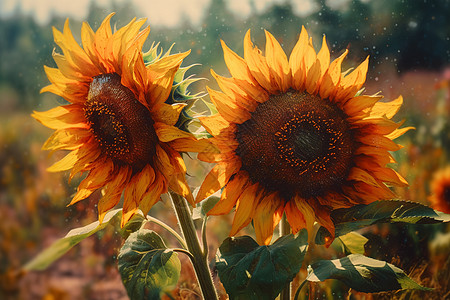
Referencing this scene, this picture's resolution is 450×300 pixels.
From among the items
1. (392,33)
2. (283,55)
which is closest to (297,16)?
(392,33)

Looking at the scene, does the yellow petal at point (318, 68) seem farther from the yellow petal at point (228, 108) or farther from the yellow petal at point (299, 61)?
the yellow petal at point (228, 108)

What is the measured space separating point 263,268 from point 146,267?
21cm

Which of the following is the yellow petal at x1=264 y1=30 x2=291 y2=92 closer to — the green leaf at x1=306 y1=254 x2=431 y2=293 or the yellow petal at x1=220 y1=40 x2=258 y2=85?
the yellow petal at x1=220 y1=40 x2=258 y2=85

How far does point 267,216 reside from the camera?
81cm

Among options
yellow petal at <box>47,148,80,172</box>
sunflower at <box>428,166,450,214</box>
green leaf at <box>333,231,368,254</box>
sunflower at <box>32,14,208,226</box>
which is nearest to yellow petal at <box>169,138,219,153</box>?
sunflower at <box>32,14,208,226</box>

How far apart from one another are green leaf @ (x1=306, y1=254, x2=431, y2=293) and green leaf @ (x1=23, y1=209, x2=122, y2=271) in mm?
378

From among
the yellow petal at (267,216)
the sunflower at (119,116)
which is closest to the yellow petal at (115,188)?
the sunflower at (119,116)

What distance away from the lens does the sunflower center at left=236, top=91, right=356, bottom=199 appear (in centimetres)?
79

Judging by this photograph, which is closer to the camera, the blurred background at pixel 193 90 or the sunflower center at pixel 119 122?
the sunflower center at pixel 119 122

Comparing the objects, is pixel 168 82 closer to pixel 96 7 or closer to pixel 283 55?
pixel 283 55

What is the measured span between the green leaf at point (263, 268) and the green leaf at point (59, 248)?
23 centimetres

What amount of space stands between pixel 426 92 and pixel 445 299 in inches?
24.4

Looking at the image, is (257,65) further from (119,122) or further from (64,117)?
(64,117)

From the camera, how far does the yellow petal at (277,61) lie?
0.78m
